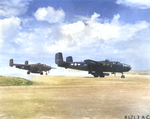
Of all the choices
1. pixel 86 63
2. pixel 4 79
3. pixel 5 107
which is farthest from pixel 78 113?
pixel 86 63

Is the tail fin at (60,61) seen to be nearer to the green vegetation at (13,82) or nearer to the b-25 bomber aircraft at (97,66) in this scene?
the b-25 bomber aircraft at (97,66)

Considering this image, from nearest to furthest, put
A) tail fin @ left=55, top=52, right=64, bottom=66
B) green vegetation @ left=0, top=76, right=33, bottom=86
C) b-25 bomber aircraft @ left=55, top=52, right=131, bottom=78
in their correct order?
green vegetation @ left=0, top=76, right=33, bottom=86 < b-25 bomber aircraft @ left=55, top=52, right=131, bottom=78 < tail fin @ left=55, top=52, right=64, bottom=66

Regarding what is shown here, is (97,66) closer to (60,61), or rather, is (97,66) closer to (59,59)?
(60,61)

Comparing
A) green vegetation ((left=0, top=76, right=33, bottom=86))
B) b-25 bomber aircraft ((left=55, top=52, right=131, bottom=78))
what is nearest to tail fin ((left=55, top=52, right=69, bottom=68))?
b-25 bomber aircraft ((left=55, top=52, right=131, bottom=78))

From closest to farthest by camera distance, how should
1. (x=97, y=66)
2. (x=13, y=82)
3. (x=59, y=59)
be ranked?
(x=13, y=82), (x=97, y=66), (x=59, y=59)

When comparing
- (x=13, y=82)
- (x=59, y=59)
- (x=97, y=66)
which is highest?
(x=59, y=59)

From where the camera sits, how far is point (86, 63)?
116ft

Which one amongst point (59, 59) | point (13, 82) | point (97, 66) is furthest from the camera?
point (59, 59)

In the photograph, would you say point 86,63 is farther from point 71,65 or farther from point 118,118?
point 118,118

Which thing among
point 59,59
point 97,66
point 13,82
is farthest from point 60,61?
point 13,82

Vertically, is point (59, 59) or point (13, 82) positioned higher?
point (59, 59)

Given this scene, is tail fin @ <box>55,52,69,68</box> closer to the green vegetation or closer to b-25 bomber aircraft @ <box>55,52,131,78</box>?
b-25 bomber aircraft @ <box>55,52,131,78</box>

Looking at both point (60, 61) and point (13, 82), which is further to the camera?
point (60, 61)

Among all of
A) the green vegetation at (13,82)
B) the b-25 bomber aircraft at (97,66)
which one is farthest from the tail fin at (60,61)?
the green vegetation at (13,82)
